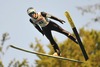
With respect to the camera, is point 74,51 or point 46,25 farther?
point 74,51

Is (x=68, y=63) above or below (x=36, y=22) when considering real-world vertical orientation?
below

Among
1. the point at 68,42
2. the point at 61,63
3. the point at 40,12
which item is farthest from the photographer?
the point at 68,42

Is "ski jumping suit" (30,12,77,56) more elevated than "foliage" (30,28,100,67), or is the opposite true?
"ski jumping suit" (30,12,77,56)

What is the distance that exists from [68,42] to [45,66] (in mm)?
2532

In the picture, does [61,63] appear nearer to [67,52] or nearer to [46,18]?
[67,52]

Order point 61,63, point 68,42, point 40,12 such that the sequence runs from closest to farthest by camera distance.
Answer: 1. point 40,12
2. point 61,63
3. point 68,42

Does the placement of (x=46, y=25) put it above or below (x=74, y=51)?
above

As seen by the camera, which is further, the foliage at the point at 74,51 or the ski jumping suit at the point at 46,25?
the foliage at the point at 74,51

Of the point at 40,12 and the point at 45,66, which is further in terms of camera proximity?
the point at 45,66

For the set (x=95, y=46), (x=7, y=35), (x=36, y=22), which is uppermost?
(x=36, y=22)

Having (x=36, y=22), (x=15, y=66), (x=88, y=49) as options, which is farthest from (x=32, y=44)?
(x=36, y=22)

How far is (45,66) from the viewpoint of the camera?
904 inches

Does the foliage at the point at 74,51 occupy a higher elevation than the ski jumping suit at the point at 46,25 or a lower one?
lower

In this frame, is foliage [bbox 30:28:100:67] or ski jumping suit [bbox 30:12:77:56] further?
foliage [bbox 30:28:100:67]
